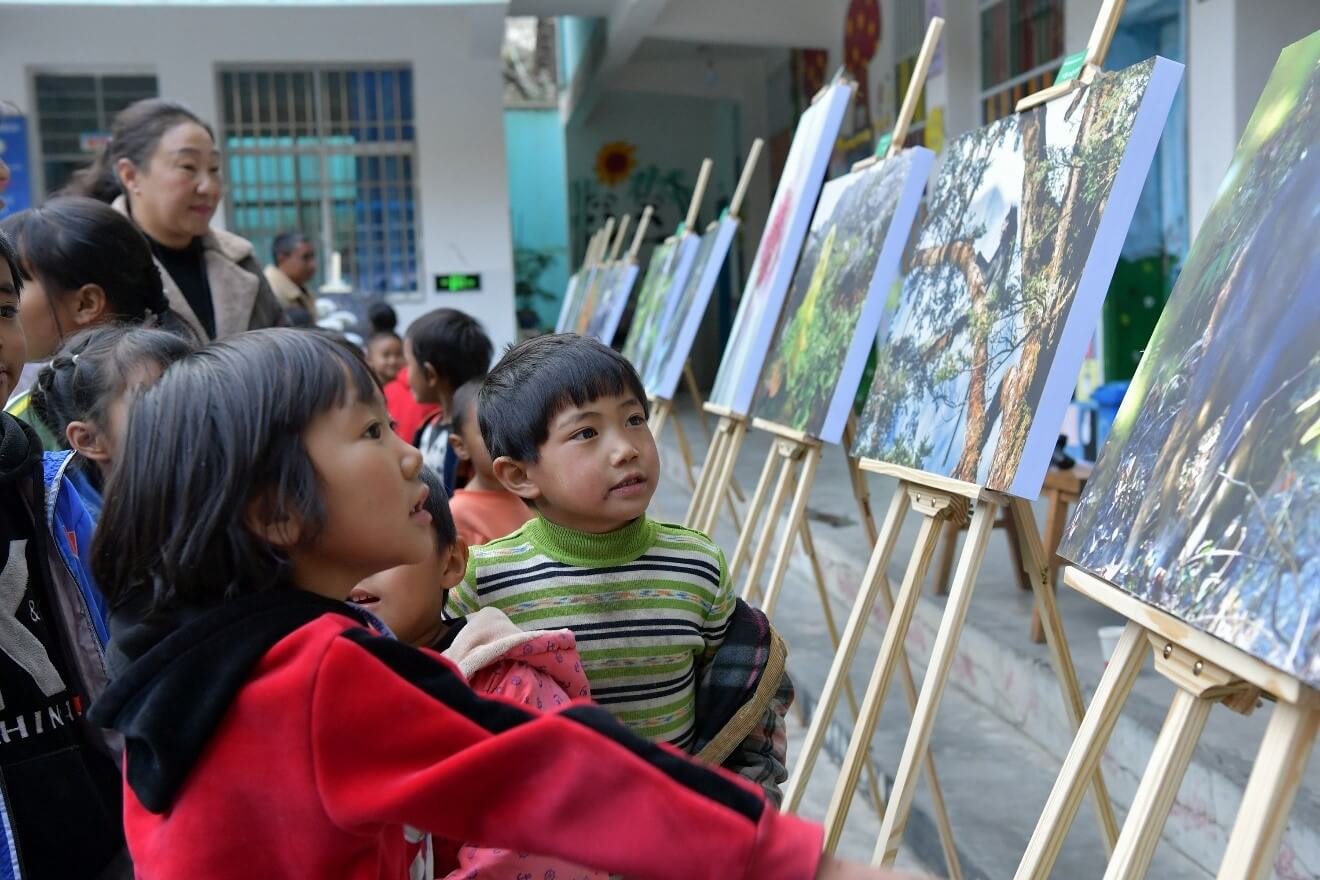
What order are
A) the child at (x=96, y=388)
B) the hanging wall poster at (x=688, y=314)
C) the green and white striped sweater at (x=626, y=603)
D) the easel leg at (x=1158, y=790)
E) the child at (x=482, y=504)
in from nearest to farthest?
the easel leg at (x=1158, y=790) → the child at (x=96, y=388) → the green and white striped sweater at (x=626, y=603) → the child at (x=482, y=504) → the hanging wall poster at (x=688, y=314)

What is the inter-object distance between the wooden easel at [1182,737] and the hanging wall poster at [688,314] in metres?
2.43

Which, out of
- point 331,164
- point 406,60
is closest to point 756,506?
point 406,60

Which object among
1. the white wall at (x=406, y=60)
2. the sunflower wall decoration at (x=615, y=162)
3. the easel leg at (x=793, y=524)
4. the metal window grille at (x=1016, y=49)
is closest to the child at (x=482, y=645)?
the easel leg at (x=793, y=524)

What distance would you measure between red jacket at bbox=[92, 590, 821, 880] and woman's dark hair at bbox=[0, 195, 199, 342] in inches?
46.3

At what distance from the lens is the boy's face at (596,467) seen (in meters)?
1.60

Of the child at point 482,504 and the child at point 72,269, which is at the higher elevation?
the child at point 72,269

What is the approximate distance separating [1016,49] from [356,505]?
5.59 metres

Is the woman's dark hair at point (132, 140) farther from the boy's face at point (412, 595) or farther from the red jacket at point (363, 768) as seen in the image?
the red jacket at point (363, 768)

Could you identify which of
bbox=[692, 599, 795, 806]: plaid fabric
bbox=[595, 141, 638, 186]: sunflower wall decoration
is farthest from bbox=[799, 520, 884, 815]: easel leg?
bbox=[595, 141, 638, 186]: sunflower wall decoration

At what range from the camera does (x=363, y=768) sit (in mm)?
884

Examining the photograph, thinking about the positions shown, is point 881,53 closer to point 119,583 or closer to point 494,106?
point 494,106

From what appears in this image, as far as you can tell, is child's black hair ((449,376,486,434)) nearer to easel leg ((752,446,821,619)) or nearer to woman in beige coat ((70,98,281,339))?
woman in beige coat ((70,98,281,339))

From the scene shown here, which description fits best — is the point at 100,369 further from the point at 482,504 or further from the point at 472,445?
the point at 472,445

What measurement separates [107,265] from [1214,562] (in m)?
1.63
